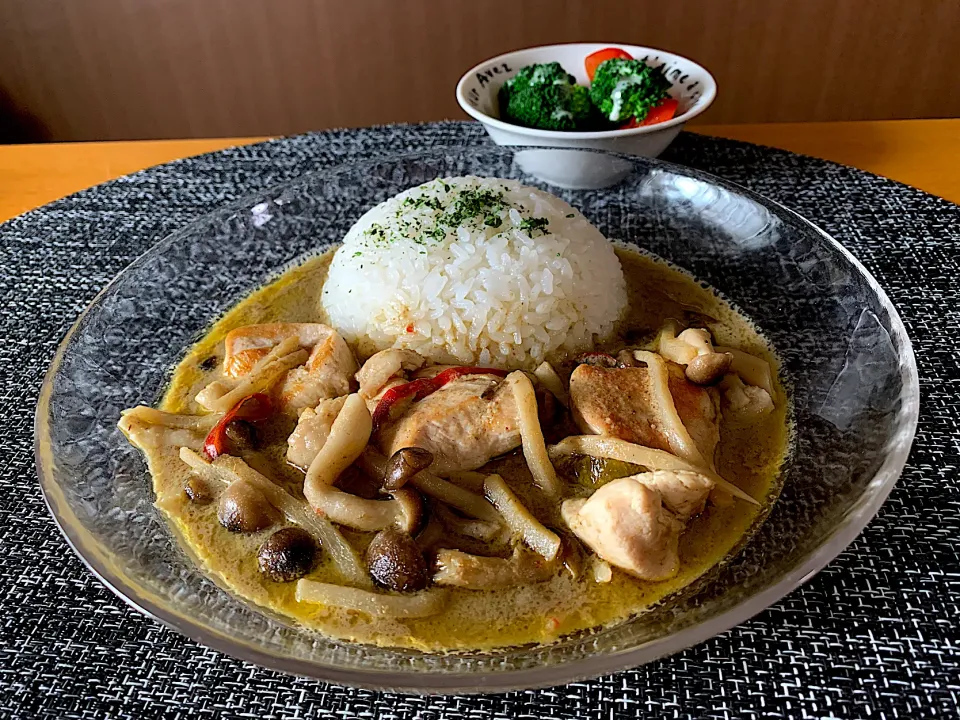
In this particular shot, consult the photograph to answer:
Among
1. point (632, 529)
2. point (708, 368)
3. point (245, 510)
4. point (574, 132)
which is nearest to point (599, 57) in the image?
point (574, 132)

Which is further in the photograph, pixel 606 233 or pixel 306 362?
pixel 606 233

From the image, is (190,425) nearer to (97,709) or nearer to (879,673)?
(97,709)

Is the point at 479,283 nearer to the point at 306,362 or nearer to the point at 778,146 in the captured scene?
the point at 306,362

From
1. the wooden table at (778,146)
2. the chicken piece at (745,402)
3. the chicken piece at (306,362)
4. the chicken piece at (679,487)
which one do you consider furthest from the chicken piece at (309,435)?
the wooden table at (778,146)

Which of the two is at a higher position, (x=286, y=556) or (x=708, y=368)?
(x=708, y=368)

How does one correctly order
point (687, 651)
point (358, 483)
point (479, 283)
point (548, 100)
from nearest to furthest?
point (687, 651) → point (358, 483) → point (479, 283) → point (548, 100)

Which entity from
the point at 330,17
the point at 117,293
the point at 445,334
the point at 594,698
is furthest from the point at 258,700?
the point at 330,17

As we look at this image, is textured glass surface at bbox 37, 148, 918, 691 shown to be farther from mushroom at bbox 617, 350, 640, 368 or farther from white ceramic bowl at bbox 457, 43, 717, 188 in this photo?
mushroom at bbox 617, 350, 640, 368

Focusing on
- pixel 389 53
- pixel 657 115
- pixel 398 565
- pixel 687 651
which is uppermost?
pixel 657 115

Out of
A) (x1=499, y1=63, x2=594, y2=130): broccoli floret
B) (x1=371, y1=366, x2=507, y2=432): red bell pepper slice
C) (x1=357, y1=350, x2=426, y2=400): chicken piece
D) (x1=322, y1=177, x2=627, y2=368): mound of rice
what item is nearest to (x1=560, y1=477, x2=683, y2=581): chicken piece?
(x1=371, y1=366, x2=507, y2=432): red bell pepper slice
